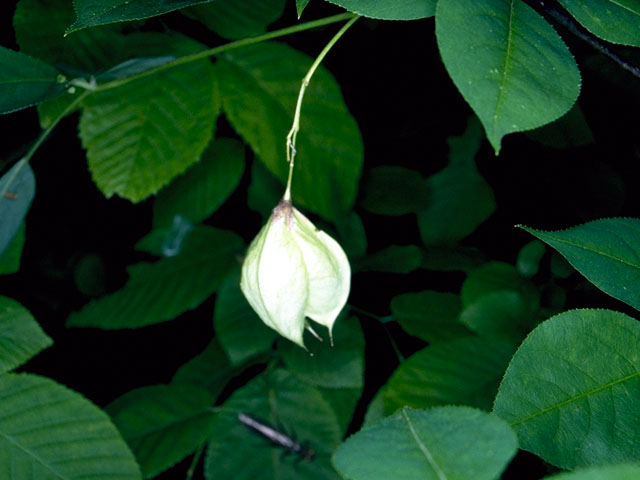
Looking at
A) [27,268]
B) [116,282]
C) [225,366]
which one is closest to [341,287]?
[225,366]

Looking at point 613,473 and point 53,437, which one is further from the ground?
point 613,473

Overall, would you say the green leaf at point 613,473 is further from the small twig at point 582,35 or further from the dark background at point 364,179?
the dark background at point 364,179

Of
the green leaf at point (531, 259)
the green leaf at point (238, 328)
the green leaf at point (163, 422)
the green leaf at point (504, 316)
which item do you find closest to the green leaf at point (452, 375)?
the green leaf at point (504, 316)

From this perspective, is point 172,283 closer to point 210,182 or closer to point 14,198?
point 210,182


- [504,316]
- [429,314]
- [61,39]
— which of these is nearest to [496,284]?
[504,316]

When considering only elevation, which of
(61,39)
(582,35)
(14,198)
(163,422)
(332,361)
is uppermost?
(582,35)

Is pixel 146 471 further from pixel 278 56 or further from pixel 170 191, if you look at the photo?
pixel 278 56

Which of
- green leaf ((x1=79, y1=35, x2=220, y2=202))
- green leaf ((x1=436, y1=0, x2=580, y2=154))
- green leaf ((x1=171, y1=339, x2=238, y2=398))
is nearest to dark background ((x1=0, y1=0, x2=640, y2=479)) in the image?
green leaf ((x1=79, y1=35, x2=220, y2=202))
